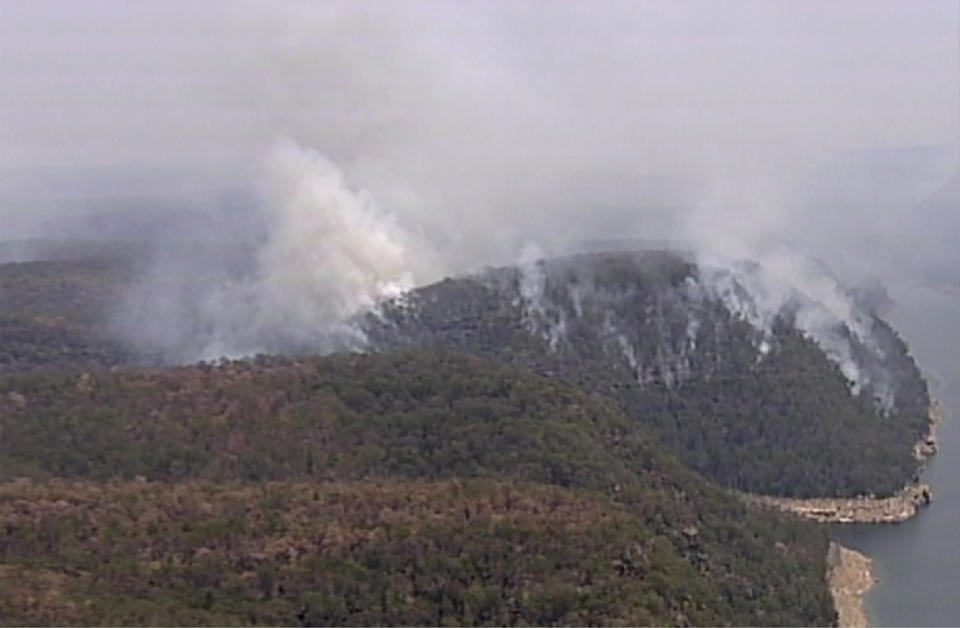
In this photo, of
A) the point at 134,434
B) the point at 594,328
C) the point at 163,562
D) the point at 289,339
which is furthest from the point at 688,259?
the point at 163,562

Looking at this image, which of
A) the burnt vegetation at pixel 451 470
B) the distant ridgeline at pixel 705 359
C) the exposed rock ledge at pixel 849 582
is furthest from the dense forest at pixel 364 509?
the distant ridgeline at pixel 705 359

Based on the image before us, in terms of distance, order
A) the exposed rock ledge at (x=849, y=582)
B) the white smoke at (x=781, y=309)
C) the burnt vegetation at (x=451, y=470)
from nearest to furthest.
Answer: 1. the burnt vegetation at (x=451, y=470)
2. the exposed rock ledge at (x=849, y=582)
3. the white smoke at (x=781, y=309)

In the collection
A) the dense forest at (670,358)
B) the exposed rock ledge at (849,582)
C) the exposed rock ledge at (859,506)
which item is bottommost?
the exposed rock ledge at (849,582)

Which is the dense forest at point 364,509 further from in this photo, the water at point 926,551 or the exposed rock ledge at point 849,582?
the water at point 926,551

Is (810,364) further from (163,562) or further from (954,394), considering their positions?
(163,562)

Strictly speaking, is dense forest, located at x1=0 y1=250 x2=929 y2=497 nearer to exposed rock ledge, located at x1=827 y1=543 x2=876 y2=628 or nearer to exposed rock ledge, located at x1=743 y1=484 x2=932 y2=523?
exposed rock ledge, located at x1=743 y1=484 x2=932 y2=523

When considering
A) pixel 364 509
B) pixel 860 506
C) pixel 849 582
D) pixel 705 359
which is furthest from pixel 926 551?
pixel 364 509
